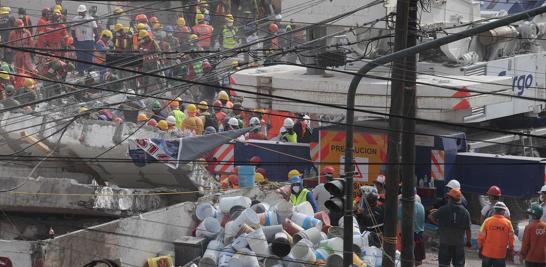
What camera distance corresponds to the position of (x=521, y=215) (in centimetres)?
2175

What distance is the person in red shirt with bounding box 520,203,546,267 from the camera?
1662 cm

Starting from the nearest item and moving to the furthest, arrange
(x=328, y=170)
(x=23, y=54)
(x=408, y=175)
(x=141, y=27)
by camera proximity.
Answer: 1. (x=408, y=175)
2. (x=328, y=170)
3. (x=23, y=54)
4. (x=141, y=27)

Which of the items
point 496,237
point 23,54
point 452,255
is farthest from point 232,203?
point 23,54

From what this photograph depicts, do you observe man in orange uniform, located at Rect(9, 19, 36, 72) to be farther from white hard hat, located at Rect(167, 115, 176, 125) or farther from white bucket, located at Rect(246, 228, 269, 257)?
white bucket, located at Rect(246, 228, 269, 257)

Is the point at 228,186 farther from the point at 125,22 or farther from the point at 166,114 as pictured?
the point at 125,22

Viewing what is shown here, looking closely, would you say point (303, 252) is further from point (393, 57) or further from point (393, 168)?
point (393, 57)

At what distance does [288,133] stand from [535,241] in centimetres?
855

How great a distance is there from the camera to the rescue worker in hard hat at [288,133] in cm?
2436

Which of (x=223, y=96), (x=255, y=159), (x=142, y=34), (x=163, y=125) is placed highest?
(x=142, y=34)

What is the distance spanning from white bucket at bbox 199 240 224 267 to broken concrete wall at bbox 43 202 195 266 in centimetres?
91

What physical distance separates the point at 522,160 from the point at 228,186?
495cm

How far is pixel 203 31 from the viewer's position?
32.5 m

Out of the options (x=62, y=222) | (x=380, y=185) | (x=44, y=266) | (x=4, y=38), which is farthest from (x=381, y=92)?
(x=4, y=38)

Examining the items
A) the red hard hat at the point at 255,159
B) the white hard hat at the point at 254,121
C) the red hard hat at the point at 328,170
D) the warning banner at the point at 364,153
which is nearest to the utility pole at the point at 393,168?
the red hard hat at the point at 328,170
